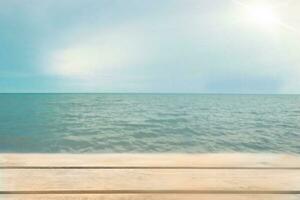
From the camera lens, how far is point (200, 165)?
1.56 metres

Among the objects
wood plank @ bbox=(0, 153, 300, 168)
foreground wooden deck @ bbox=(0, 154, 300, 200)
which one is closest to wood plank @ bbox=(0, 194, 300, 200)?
foreground wooden deck @ bbox=(0, 154, 300, 200)

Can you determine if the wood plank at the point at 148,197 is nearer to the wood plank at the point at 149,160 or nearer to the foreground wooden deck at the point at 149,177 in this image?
the foreground wooden deck at the point at 149,177

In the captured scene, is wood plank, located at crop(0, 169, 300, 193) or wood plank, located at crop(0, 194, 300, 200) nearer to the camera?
wood plank, located at crop(0, 194, 300, 200)

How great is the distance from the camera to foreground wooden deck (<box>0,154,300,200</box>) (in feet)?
3.95

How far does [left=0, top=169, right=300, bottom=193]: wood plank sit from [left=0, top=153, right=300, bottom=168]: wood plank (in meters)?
0.09

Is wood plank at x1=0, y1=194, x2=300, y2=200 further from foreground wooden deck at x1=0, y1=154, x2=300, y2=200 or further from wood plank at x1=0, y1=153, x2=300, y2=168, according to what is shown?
wood plank at x1=0, y1=153, x2=300, y2=168

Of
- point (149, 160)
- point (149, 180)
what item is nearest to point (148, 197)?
point (149, 180)

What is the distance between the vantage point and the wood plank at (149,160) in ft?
5.11

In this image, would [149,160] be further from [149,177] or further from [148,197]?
[148,197]

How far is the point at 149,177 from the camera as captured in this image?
1.38 metres

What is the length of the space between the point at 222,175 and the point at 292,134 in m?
22.9

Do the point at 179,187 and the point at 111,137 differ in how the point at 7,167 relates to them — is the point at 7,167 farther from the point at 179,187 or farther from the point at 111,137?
the point at 111,137

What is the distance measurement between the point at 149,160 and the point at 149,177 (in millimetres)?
250

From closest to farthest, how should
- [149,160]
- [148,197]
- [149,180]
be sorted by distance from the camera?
1. [148,197]
2. [149,180]
3. [149,160]
